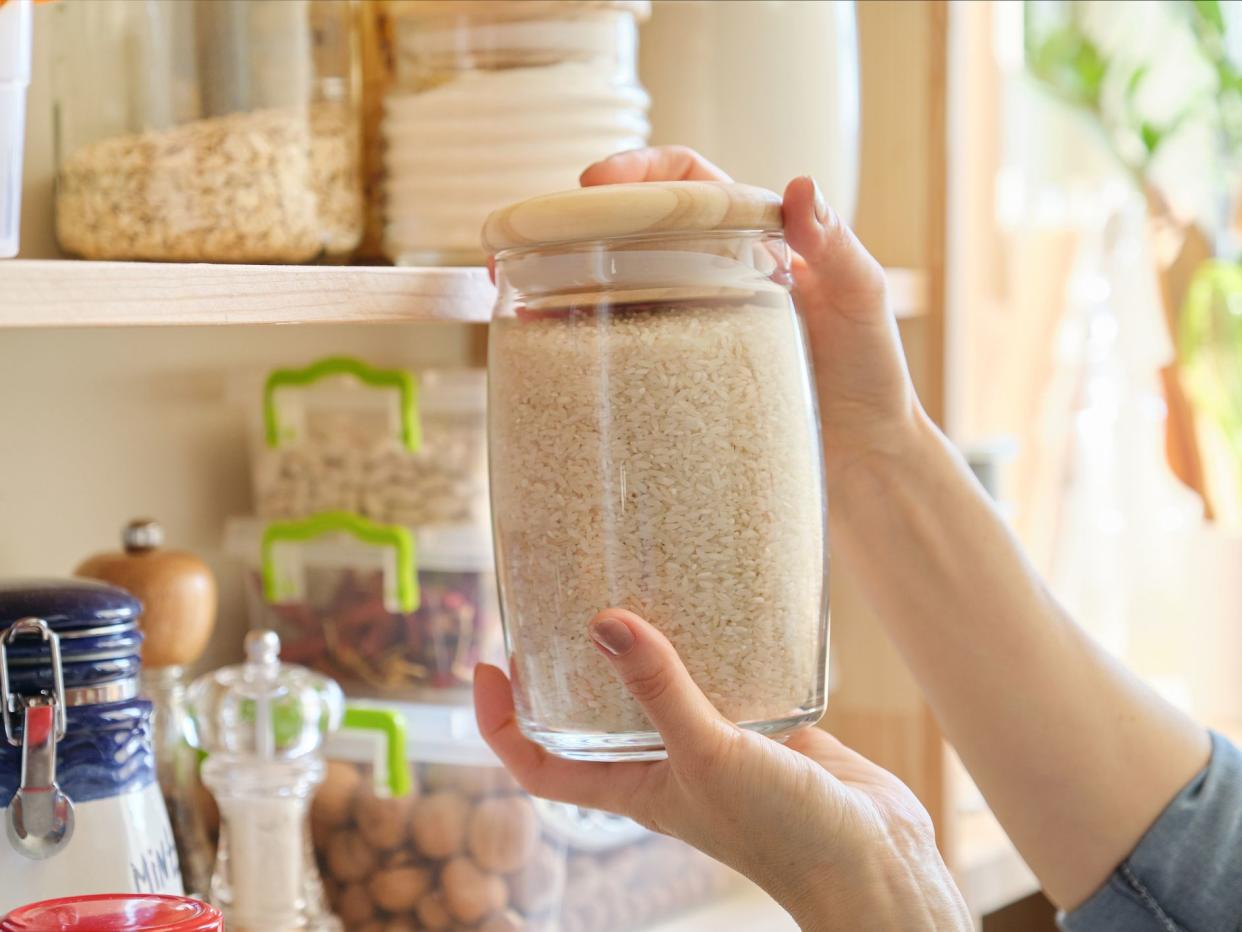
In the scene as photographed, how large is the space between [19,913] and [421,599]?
0.37 m

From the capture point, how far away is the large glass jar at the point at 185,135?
65 cm

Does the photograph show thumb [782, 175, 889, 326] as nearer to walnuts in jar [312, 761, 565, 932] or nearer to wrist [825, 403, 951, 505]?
wrist [825, 403, 951, 505]

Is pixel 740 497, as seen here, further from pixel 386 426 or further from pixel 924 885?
pixel 386 426

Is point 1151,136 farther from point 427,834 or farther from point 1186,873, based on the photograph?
point 427,834

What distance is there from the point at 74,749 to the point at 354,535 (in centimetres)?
26

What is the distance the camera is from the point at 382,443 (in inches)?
35.4

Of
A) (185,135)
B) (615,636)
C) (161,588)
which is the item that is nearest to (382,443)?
(161,588)

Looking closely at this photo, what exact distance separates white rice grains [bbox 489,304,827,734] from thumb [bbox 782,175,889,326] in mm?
57

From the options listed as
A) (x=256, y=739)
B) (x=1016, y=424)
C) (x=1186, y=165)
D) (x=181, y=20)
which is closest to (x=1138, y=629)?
(x=1016, y=424)

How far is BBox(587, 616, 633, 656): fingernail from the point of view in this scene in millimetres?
558

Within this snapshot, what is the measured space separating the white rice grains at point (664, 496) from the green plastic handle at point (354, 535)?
0.88 feet

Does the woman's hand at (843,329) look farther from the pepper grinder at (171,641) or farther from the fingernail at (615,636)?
the pepper grinder at (171,641)

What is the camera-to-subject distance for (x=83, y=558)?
0.91 metres

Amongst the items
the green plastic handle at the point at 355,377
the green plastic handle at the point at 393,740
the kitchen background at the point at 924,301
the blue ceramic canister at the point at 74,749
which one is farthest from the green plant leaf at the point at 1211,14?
the blue ceramic canister at the point at 74,749
